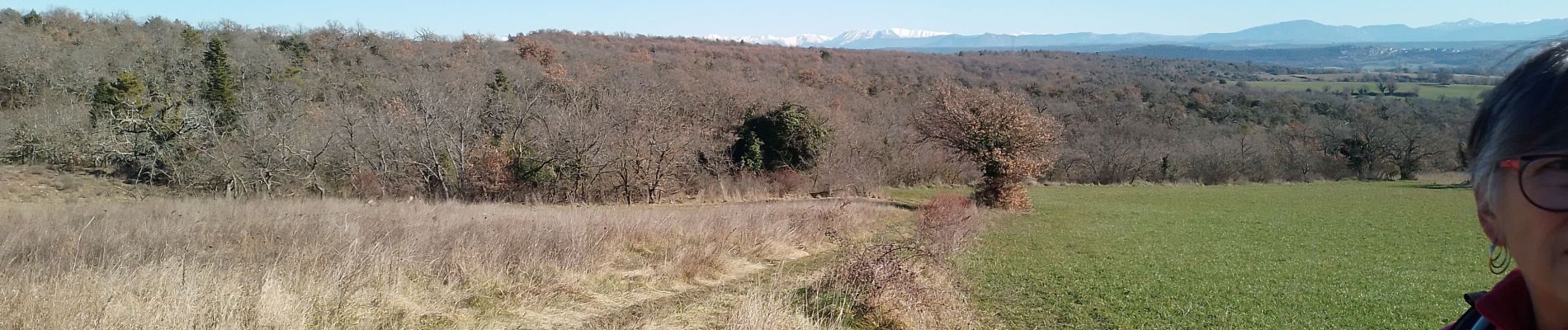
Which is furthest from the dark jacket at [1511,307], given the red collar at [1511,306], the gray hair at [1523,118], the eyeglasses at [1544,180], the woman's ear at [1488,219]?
the eyeglasses at [1544,180]

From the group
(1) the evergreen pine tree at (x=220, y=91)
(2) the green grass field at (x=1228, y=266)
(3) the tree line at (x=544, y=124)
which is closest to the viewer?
(2) the green grass field at (x=1228, y=266)

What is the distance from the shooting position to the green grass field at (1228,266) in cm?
810

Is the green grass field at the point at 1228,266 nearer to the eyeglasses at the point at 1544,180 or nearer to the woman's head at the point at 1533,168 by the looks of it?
the woman's head at the point at 1533,168

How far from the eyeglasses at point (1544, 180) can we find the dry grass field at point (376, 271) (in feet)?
16.5

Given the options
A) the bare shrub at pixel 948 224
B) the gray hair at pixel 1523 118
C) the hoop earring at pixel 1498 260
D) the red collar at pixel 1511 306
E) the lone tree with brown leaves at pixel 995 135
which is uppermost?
the gray hair at pixel 1523 118

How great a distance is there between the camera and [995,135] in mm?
21031

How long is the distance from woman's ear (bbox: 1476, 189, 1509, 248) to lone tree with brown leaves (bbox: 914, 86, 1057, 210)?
20.0 m

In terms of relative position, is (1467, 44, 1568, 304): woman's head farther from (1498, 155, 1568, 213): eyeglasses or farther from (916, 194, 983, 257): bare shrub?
(916, 194, 983, 257): bare shrub

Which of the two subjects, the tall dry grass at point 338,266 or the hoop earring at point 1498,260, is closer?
the hoop earring at point 1498,260

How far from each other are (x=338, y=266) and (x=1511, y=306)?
22.8 ft

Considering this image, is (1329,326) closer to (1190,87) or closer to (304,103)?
(304,103)

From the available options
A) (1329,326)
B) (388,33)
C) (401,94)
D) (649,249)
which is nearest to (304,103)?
(401,94)

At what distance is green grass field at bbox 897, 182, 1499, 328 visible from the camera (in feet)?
26.6

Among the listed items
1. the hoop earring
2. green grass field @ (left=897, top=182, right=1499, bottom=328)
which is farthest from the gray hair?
green grass field @ (left=897, top=182, right=1499, bottom=328)
